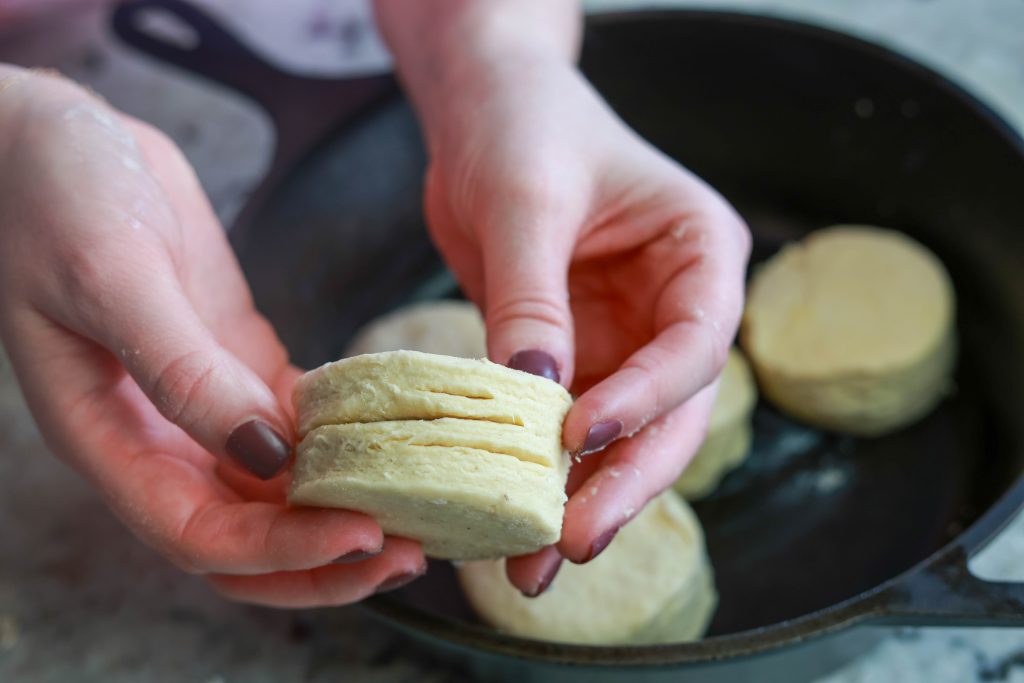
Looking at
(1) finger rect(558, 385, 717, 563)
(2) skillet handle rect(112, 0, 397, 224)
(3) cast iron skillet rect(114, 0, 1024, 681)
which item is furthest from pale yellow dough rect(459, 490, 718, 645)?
(2) skillet handle rect(112, 0, 397, 224)

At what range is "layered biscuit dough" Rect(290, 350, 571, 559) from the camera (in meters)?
0.67

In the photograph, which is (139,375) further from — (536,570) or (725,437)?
(725,437)

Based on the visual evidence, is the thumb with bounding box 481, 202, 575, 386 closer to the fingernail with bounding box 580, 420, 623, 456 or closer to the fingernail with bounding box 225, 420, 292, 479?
the fingernail with bounding box 580, 420, 623, 456

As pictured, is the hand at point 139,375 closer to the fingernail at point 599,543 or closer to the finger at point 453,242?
the fingernail at point 599,543

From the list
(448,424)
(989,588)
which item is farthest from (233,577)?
(989,588)

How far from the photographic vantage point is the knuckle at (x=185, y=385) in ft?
2.42

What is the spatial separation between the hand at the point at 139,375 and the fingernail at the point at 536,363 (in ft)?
0.57

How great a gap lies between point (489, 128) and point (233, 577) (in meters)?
0.53

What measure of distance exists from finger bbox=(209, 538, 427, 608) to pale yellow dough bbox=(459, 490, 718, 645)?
0.23 meters

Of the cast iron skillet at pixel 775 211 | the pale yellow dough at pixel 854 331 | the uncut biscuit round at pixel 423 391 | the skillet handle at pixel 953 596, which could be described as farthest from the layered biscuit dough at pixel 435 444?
the pale yellow dough at pixel 854 331

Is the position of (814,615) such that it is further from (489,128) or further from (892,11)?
(892,11)

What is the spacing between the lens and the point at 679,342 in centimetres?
84

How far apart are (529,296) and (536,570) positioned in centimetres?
26

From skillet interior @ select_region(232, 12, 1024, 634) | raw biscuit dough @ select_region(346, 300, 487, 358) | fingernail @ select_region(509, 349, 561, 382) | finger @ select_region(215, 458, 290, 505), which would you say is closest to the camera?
fingernail @ select_region(509, 349, 561, 382)
